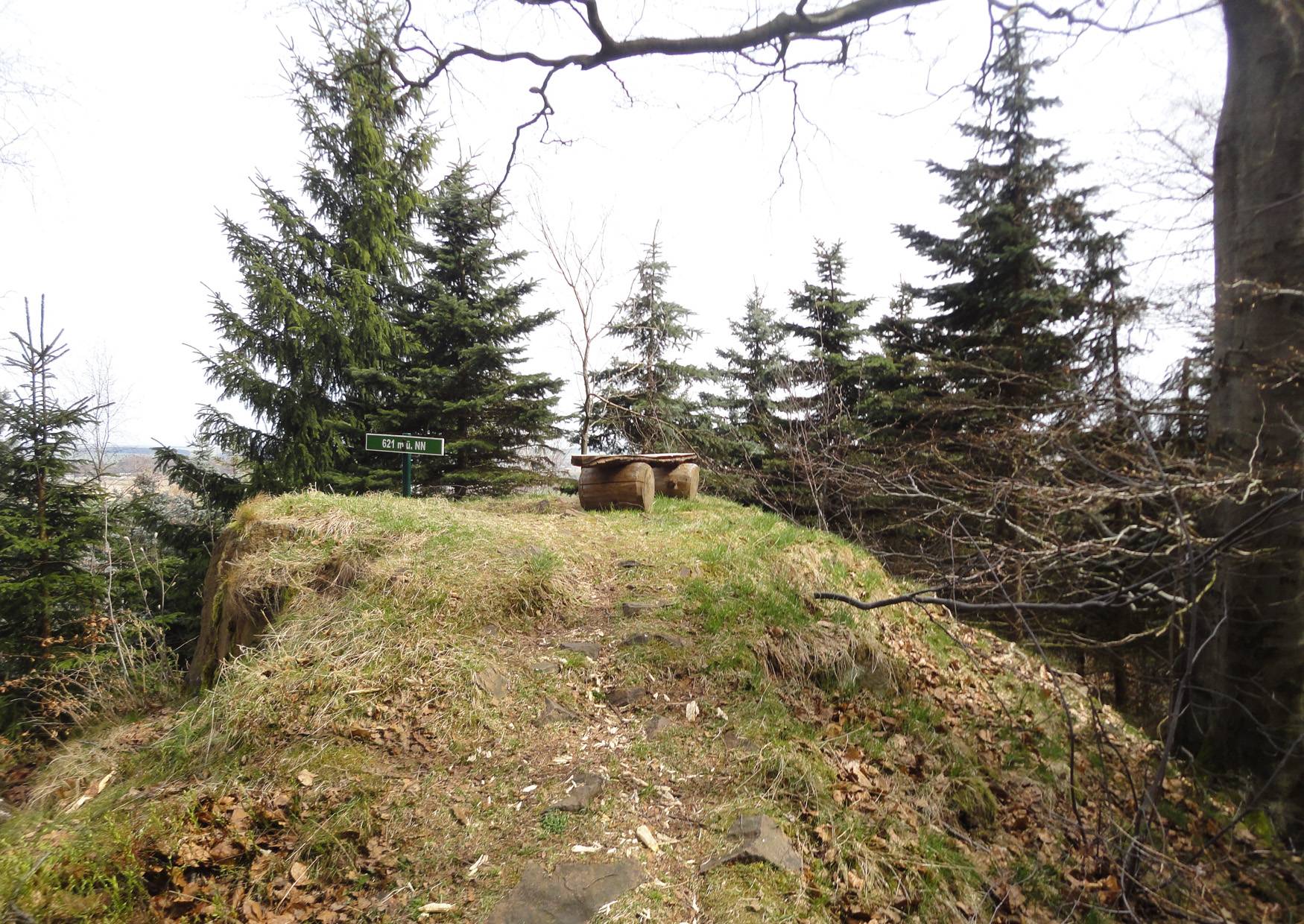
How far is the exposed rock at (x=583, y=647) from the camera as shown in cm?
405

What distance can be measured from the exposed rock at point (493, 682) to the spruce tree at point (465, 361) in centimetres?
822

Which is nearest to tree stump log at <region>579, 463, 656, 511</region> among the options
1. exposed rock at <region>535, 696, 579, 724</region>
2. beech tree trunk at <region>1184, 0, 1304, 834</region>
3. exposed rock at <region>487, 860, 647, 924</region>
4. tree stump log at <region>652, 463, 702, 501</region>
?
tree stump log at <region>652, 463, 702, 501</region>

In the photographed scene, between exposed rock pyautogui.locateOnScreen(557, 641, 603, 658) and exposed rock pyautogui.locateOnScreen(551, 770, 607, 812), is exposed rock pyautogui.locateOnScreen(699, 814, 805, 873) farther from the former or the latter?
exposed rock pyautogui.locateOnScreen(557, 641, 603, 658)

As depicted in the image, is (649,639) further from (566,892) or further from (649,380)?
(649,380)

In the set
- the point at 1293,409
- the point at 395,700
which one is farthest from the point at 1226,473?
the point at 395,700

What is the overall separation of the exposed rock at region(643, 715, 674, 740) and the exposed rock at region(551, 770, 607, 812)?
45 centimetres

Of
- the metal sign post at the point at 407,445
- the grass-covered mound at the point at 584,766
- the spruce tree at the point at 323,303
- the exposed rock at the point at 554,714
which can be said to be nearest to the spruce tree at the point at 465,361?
the spruce tree at the point at 323,303

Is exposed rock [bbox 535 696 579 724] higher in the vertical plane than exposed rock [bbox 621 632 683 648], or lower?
lower

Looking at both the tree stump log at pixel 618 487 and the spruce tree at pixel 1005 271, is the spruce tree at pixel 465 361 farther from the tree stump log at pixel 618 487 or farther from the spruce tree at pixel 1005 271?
the spruce tree at pixel 1005 271

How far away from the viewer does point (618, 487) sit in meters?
7.75

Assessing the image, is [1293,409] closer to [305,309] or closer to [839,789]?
[839,789]

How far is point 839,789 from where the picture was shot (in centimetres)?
293

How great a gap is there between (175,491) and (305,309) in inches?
170

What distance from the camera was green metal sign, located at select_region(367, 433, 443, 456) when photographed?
22.6 ft
